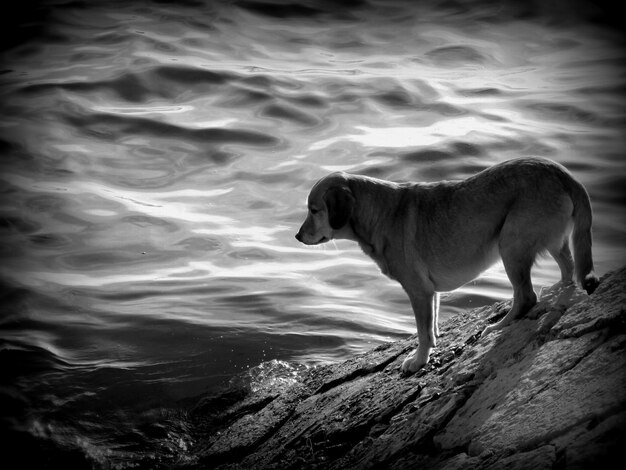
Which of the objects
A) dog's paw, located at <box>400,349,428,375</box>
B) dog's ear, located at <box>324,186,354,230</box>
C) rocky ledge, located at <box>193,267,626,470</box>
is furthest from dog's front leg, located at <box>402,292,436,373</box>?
dog's ear, located at <box>324,186,354,230</box>

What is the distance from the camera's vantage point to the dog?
7586 millimetres

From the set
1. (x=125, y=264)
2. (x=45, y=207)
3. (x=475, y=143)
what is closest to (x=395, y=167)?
(x=475, y=143)

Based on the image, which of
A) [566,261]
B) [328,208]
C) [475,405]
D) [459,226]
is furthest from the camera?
[328,208]

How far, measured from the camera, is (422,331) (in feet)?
27.5

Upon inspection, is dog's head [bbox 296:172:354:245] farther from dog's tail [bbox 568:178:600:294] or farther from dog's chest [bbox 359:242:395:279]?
dog's tail [bbox 568:178:600:294]

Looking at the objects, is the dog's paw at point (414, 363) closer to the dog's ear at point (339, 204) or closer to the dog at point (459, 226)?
the dog at point (459, 226)

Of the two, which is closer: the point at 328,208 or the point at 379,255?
the point at 379,255

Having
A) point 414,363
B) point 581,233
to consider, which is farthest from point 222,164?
point 581,233

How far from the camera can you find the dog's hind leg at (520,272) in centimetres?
766

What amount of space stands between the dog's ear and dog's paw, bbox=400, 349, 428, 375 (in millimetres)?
1660

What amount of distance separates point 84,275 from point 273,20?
657 inches

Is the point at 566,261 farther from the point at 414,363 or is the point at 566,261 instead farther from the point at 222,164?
the point at 222,164

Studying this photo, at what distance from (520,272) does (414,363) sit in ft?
4.68

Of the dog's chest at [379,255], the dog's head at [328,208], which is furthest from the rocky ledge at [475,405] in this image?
the dog's head at [328,208]
